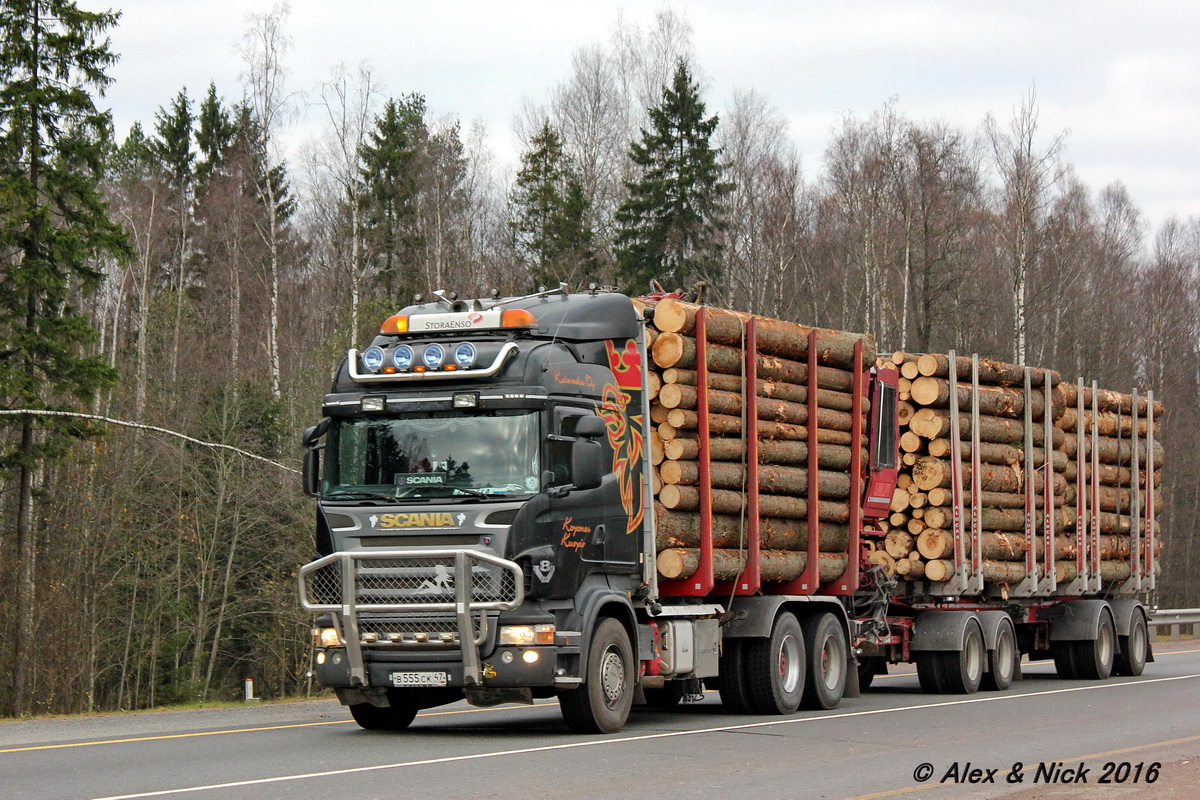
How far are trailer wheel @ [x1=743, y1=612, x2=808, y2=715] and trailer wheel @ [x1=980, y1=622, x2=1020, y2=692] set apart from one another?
5.08 meters

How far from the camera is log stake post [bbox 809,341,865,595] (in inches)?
651

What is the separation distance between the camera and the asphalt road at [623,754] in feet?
31.1

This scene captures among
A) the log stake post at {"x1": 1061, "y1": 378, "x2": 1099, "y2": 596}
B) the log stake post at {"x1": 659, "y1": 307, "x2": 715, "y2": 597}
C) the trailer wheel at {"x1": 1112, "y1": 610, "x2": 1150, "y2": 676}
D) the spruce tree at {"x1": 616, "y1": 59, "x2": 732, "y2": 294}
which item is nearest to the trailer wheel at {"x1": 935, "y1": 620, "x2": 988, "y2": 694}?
the log stake post at {"x1": 1061, "y1": 378, "x2": 1099, "y2": 596}

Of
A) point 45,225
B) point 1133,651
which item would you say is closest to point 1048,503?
point 1133,651

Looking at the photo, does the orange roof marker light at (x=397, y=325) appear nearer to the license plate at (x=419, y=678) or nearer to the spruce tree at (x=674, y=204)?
the license plate at (x=419, y=678)

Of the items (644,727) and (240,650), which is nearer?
(644,727)

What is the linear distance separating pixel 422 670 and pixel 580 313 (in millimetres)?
3570

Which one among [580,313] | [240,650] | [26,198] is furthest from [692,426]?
[240,650]

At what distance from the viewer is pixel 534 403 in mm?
12281

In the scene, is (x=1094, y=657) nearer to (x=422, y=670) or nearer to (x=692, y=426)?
(x=692, y=426)

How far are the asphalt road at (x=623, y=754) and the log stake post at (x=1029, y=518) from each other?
406cm

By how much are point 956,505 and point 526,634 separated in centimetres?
902

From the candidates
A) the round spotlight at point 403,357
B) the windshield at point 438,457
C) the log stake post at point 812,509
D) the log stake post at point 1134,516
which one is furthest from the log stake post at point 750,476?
the log stake post at point 1134,516

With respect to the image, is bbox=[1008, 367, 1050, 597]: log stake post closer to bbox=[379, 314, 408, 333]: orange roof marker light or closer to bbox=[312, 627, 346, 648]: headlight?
bbox=[379, 314, 408, 333]: orange roof marker light
